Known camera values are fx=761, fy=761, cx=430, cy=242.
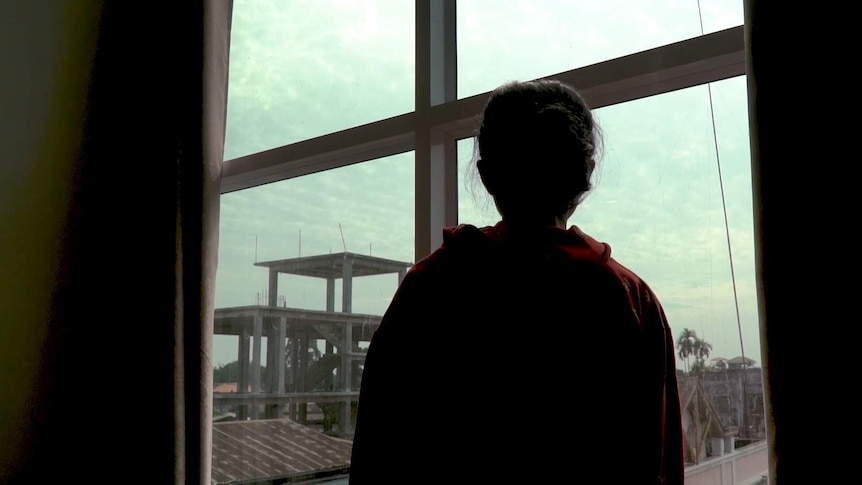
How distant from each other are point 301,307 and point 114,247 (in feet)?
1.55

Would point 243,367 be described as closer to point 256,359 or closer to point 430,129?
point 256,359

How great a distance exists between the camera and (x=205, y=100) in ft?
5.25

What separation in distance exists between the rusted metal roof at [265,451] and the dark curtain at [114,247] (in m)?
0.33

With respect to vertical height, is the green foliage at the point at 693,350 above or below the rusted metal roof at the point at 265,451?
above

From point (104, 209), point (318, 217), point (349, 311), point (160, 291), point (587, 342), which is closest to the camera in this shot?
point (587, 342)

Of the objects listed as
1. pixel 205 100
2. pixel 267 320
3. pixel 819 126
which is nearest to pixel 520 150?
pixel 819 126

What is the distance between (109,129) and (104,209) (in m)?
0.18

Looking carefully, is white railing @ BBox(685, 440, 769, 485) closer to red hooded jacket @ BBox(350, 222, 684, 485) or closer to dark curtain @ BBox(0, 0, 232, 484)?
red hooded jacket @ BBox(350, 222, 684, 485)

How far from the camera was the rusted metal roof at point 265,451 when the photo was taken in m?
1.81

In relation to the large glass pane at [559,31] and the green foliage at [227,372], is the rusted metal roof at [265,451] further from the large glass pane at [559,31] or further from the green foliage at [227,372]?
the large glass pane at [559,31]

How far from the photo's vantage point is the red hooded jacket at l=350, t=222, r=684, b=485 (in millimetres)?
817

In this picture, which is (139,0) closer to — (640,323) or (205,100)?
(205,100)

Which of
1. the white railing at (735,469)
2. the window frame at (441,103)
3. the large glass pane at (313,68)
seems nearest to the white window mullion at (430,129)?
the window frame at (441,103)

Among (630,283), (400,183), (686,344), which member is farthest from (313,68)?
(630,283)
